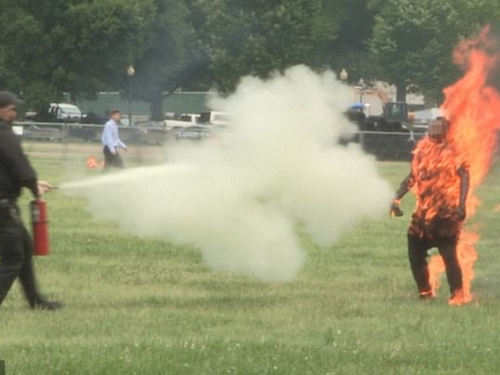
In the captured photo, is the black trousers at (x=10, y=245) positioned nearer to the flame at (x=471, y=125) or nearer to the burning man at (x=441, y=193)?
the burning man at (x=441, y=193)

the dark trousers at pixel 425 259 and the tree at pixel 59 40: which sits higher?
the tree at pixel 59 40

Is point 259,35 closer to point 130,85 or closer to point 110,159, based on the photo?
point 130,85

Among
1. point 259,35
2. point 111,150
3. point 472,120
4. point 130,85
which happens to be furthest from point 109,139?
point 130,85

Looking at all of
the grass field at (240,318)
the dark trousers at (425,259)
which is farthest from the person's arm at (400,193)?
the grass field at (240,318)

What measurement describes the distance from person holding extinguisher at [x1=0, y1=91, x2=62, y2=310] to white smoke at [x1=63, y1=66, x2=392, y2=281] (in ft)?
4.62

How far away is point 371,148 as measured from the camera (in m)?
45.7

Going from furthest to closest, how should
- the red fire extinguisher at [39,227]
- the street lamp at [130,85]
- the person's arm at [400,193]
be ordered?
Answer: the street lamp at [130,85] < the person's arm at [400,193] < the red fire extinguisher at [39,227]

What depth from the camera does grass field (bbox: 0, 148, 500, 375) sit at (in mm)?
10039

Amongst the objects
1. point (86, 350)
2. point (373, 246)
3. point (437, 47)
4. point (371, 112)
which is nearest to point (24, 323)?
point (86, 350)

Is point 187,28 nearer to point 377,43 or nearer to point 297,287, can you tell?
point 377,43

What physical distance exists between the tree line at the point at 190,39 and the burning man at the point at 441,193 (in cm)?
4517

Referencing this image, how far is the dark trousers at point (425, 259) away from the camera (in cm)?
1377

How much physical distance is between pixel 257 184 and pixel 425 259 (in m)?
1.81

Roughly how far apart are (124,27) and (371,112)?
59.2ft
